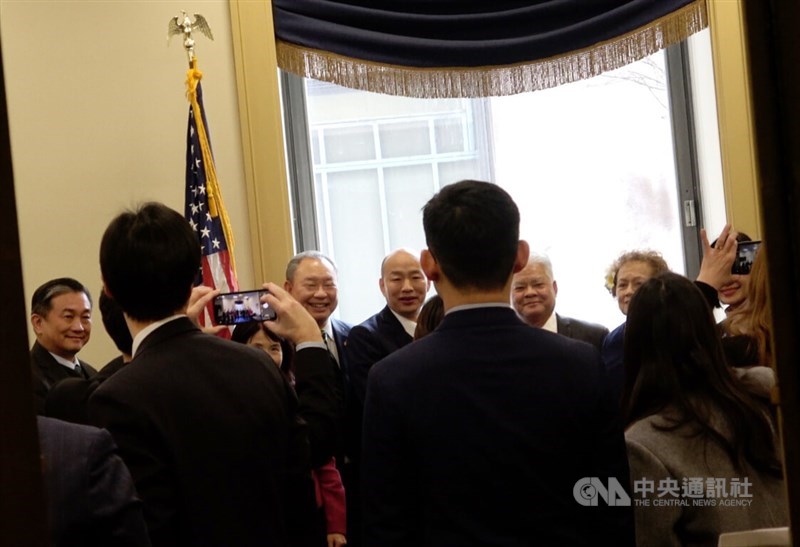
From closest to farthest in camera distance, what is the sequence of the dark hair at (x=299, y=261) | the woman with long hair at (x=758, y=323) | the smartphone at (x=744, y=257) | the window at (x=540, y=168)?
the woman with long hair at (x=758, y=323), the smartphone at (x=744, y=257), the dark hair at (x=299, y=261), the window at (x=540, y=168)

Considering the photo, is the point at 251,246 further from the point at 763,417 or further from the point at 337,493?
the point at 763,417

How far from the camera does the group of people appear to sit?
1.78 metres

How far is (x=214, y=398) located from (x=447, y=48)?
332 centimetres

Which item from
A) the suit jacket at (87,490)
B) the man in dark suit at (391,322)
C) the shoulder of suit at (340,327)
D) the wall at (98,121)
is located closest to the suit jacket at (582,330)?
the man in dark suit at (391,322)

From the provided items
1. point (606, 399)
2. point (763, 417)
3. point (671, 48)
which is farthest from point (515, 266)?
point (671, 48)

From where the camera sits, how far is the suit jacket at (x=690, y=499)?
7.03 feet

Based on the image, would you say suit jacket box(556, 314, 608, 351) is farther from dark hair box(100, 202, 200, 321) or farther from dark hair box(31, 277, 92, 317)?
dark hair box(100, 202, 200, 321)

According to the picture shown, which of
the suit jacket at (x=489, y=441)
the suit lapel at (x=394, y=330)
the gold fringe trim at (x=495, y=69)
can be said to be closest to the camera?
the suit jacket at (x=489, y=441)

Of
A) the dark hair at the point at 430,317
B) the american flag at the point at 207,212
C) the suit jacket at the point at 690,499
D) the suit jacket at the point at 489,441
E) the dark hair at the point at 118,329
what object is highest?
the american flag at the point at 207,212

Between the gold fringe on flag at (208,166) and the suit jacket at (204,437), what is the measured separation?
2467mm

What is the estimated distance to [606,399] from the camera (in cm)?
183

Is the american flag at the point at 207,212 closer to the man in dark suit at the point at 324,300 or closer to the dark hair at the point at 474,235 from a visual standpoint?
the man in dark suit at the point at 324,300

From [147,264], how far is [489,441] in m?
0.71

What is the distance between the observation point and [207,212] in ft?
14.8
